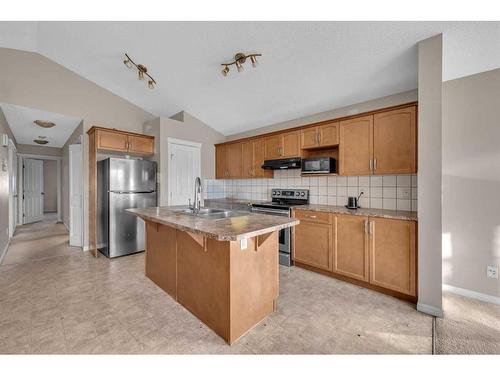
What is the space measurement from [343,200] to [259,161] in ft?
5.13

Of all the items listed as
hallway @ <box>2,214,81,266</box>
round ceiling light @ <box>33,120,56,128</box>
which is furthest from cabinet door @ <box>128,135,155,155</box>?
hallway @ <box>2,214,81,266</box>

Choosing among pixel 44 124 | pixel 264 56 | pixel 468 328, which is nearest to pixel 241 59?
pixel 264 56

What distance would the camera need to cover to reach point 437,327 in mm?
1864

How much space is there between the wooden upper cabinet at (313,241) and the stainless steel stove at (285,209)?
9cm

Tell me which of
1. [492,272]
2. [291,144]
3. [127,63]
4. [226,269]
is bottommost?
[492,272]

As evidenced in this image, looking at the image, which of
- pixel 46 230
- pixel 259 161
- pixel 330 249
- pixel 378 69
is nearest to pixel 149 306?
pixel 330 249

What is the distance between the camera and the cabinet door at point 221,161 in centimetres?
473

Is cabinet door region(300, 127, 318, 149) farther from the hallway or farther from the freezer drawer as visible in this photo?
the hallway

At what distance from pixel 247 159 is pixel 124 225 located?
7.80ft

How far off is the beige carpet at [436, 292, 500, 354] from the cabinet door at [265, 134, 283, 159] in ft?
8.91

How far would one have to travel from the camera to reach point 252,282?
1.82 m

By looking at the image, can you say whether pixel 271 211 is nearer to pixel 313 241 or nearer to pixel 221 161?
pixel 313 241

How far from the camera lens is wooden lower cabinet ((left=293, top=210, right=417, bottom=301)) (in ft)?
7.39
